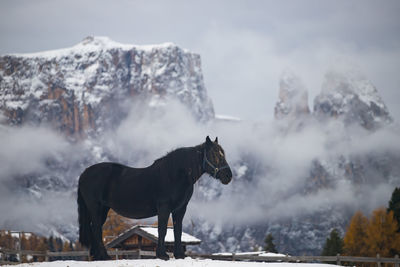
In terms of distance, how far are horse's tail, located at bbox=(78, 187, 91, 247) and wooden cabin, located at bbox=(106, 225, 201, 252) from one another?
761 inches

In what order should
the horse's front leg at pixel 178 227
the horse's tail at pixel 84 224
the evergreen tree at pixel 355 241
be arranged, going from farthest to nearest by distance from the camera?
the evergreen tree at pixel 355 241 → the horse's tail at pixel 84 224 → the horse's front leg at pixel 178 227

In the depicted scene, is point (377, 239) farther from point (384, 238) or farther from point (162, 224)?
point (162, 224)

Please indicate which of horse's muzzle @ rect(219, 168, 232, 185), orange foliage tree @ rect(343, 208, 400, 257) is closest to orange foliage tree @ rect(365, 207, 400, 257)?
orange foliage tree @ rect(343, 208, 400, 257)

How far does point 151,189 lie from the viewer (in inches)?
554

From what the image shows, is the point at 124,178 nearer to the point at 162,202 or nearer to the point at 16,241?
the point at 162,202

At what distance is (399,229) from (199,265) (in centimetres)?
4459

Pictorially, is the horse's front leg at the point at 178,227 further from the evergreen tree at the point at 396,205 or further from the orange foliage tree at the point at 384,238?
the evergreen tree at the point at 396,205

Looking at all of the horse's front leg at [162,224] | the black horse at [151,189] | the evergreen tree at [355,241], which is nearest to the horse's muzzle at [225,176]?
the black horse at [151,189]

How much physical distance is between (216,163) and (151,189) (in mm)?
1749

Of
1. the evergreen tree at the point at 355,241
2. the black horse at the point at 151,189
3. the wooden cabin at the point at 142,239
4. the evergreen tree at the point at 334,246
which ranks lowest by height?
the evergreen tree at the point at 334,246

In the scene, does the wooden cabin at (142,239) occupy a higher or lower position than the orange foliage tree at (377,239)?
higher

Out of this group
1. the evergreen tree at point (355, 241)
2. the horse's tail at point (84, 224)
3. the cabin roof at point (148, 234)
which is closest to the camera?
the horse's tail at point (84, 224)

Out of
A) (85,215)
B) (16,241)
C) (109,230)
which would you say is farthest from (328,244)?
(16,241)

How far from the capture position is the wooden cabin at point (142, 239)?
116 ft
